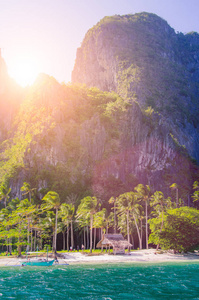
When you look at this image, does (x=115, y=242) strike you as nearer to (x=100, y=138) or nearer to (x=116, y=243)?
(x=116, y=243)

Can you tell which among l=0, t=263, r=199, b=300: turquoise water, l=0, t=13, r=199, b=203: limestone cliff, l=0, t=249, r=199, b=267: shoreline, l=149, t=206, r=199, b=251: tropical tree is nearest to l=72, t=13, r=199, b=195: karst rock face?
l=0, t=13, r=199, b=203: limestone cliff

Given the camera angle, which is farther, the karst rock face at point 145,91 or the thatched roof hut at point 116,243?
the karst rock face at point 145,91

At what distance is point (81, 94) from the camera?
5369 inches

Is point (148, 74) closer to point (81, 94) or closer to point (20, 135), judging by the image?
point (81, 94)

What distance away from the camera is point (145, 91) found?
6102 inches

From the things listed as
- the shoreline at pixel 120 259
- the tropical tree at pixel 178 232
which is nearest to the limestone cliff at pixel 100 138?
the tropical tree at pixel 178 232

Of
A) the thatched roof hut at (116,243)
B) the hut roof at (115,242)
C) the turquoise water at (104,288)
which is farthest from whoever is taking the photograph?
the hut roof at (115,242)

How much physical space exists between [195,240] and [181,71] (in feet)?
519

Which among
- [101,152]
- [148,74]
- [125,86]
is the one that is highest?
[148,74]

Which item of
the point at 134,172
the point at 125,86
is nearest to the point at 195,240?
the point at 134,172

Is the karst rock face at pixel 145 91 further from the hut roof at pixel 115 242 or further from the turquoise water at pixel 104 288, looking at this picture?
the turquoise water at pixel 104 288

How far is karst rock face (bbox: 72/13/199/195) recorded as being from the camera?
4338 inches

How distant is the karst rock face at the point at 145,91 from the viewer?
362ft

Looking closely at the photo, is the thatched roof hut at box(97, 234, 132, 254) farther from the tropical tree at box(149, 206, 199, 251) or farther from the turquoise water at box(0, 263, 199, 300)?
the turquoise water at box(0, 263, 199, 300)
